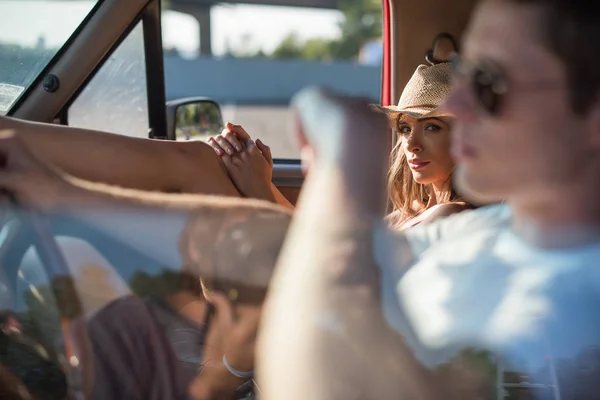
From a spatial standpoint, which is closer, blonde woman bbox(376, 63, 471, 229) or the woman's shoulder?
the woman's shoulder

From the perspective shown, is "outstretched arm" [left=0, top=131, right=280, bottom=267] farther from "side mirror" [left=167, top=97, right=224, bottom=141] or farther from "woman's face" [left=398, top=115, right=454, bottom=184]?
"side mirror" [left=167, top=97, right=224, bottom=141]

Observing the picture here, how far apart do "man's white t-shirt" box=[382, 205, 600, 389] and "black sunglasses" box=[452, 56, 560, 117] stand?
0.67 feet

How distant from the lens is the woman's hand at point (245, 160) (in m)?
1.62

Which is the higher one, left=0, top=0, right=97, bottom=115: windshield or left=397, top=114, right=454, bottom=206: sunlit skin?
left=0, top=0, right=97, bottom=115: windshield

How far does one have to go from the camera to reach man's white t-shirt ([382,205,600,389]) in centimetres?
104

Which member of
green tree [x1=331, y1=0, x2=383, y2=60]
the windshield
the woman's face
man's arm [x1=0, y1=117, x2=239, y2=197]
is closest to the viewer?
man's arm [x1=0, y1=117, x2=239, y2=197]

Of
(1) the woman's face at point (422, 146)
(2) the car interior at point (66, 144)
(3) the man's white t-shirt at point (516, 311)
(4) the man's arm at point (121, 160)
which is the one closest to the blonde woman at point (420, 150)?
(1) the woman's face at point (422, 146)

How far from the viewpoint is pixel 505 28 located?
1.05 metres

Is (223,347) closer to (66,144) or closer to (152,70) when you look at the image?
(66,144)

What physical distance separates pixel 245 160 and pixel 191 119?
0.95 meters

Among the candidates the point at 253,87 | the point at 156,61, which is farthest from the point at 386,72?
the point at 253,87

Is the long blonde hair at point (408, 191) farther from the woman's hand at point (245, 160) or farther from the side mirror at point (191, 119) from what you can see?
the side mirror at point (191, 119)

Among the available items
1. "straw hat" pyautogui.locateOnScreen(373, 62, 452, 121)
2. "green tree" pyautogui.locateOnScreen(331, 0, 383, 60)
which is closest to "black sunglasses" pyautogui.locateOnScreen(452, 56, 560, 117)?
"straw hat" pyautogui.locateOnScreen(373, 62, 452, 121)

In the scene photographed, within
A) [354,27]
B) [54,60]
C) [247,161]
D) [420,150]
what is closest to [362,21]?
[354,27]
